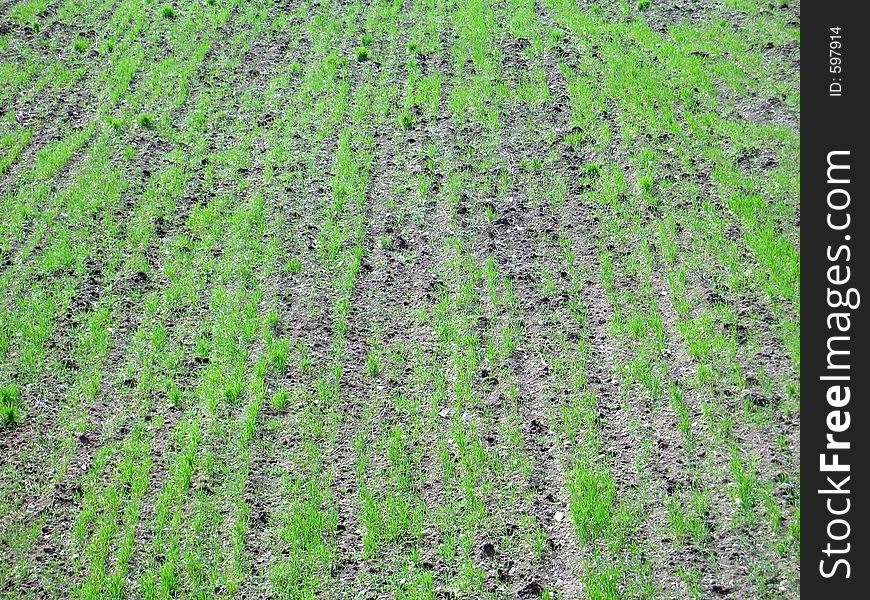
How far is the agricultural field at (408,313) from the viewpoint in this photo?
569cm

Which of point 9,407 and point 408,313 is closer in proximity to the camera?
point 9,407

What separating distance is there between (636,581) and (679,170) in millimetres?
4850

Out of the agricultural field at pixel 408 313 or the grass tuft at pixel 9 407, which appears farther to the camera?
the grass tuft at pixel 9 407

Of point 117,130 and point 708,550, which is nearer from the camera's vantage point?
point 708,550

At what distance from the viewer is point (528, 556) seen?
557 centimetres

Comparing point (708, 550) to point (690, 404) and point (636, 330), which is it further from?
point (636, 330)

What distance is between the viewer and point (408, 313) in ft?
24.6

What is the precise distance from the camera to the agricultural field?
5.69 meters

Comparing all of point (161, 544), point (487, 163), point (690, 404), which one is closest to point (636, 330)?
point (690, 404)

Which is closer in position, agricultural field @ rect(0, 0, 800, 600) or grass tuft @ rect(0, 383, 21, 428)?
agricultural field @ rect(0, 0, 800, 600)
